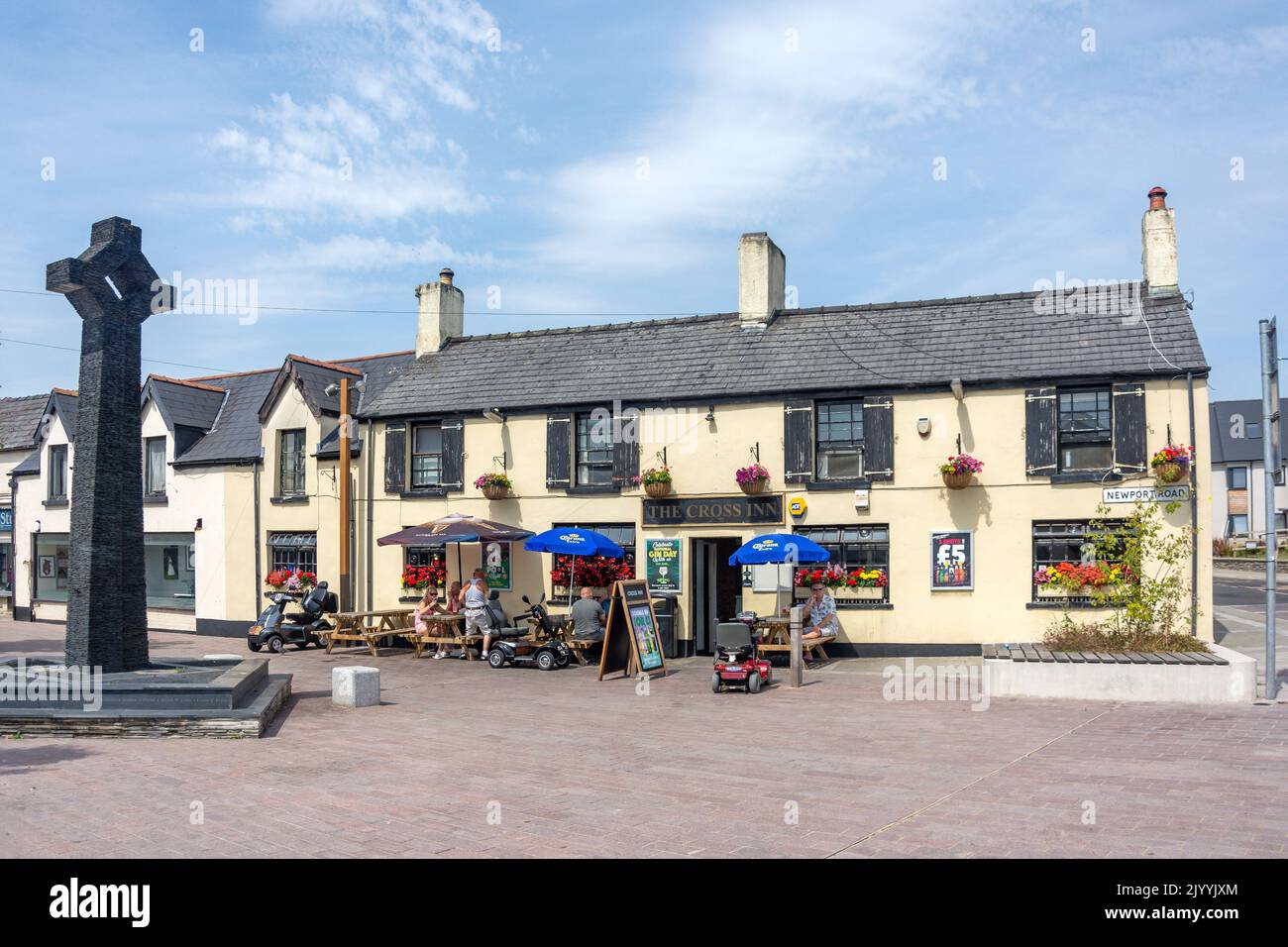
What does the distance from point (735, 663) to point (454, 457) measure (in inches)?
391

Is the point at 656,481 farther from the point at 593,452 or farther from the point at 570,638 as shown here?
the point at 570,638

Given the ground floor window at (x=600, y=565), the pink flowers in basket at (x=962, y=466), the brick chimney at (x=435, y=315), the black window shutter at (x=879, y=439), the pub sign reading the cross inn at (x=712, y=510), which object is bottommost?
the ground floor window at (x=600, y=565)

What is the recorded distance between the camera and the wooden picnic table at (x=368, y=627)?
20.7 meters

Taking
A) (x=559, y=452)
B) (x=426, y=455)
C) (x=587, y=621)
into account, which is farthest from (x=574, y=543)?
(x=426, y=455)

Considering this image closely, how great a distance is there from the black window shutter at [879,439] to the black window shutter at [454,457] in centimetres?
883

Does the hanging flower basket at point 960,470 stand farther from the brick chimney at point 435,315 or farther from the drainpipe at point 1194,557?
the brick chimney at point 435,315

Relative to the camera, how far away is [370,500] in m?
23.6

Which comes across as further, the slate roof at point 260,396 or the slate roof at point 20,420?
the slate roof at point 20,420

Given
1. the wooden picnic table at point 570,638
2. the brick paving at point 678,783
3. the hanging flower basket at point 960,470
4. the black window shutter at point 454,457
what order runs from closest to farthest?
the brick paving at point 678,783 < the hanging flower basket at point 960,470 < the wooden picnic table at point 570,638 < the black window shutter at point 454,457

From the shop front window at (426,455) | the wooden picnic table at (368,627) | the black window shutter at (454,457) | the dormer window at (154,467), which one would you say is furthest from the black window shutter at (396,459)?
the dormer window at (154,467)

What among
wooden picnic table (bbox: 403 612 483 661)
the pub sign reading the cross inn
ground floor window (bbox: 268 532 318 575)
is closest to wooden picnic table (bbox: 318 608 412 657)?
wooden picnic table (bbox: 403 612 483 661)

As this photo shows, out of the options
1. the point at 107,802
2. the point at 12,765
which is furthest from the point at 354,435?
the point at 107,802

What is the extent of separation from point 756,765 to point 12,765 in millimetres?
7120

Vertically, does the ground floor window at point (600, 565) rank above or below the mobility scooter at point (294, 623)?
above
